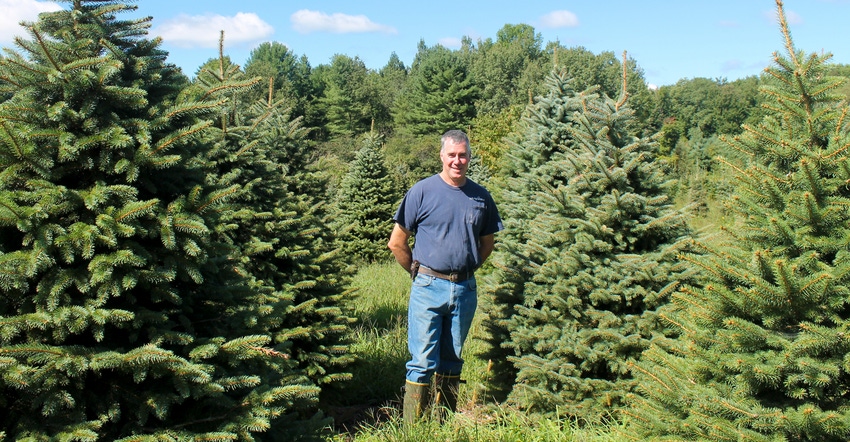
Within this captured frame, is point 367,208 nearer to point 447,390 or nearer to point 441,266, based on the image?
point 447,390

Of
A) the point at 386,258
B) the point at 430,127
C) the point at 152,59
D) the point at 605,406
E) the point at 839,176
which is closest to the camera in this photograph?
the point at 839,176

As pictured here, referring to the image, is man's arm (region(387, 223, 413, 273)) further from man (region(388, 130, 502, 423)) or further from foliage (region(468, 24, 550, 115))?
foliage (region(468, 24, 550, 115))

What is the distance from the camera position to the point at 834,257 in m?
2.62

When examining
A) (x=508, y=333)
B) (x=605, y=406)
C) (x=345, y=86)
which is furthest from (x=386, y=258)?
(x=345, y=86)

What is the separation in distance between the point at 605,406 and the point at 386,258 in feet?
29.8

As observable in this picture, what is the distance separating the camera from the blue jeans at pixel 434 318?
4312 millimetres

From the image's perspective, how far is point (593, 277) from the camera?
4.29 m

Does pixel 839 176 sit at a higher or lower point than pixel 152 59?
lower

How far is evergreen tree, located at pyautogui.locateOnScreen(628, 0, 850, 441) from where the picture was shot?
8.09ft

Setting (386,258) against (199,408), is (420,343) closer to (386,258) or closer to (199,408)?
(199,408)

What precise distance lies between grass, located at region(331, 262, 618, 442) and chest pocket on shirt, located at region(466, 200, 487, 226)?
1.20 meters

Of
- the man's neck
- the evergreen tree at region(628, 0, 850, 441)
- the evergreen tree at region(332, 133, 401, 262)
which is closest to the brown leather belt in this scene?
the man's neck

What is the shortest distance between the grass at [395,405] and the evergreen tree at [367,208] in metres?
3.02

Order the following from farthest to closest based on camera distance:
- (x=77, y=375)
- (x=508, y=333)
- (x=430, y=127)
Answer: (x=430, y=127), (x=508, y=333), (x=77, y=375)
